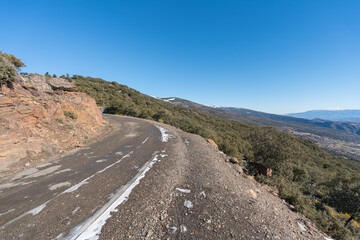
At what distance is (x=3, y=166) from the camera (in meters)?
4.99

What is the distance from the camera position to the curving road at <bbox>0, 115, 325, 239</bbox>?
2.68 meters

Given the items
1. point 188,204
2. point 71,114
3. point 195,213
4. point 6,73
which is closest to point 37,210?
point 188,204

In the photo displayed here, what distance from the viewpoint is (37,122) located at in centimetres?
752

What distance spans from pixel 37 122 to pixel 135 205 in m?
8.40

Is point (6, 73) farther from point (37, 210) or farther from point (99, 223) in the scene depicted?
point (99, 223)

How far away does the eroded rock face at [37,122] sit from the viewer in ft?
19.2

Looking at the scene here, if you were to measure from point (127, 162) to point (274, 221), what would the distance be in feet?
18.4

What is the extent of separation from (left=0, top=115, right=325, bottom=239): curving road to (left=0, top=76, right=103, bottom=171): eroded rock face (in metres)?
1.41

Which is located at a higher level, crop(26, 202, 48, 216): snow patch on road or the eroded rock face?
the eroded rock face

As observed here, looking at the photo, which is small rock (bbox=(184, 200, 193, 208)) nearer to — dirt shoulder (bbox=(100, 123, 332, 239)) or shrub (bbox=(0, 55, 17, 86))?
dirt shoulder (bbox=(100, 123, 332, 239))

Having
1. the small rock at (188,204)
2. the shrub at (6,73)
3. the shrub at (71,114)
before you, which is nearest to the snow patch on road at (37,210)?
the small rock at (188,204)

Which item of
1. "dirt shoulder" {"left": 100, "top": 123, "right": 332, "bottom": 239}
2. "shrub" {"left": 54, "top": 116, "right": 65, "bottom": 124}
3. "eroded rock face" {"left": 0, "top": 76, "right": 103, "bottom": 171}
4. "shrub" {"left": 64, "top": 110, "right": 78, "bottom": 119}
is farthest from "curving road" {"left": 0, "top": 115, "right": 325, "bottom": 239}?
"shrub" {"left": 64, "top": 110, "right": 78, "bottom": 119}

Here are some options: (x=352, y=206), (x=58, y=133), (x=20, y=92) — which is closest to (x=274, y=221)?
(x=58, y=133)

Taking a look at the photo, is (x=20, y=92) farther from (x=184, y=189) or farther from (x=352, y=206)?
(x=352, y=206)
